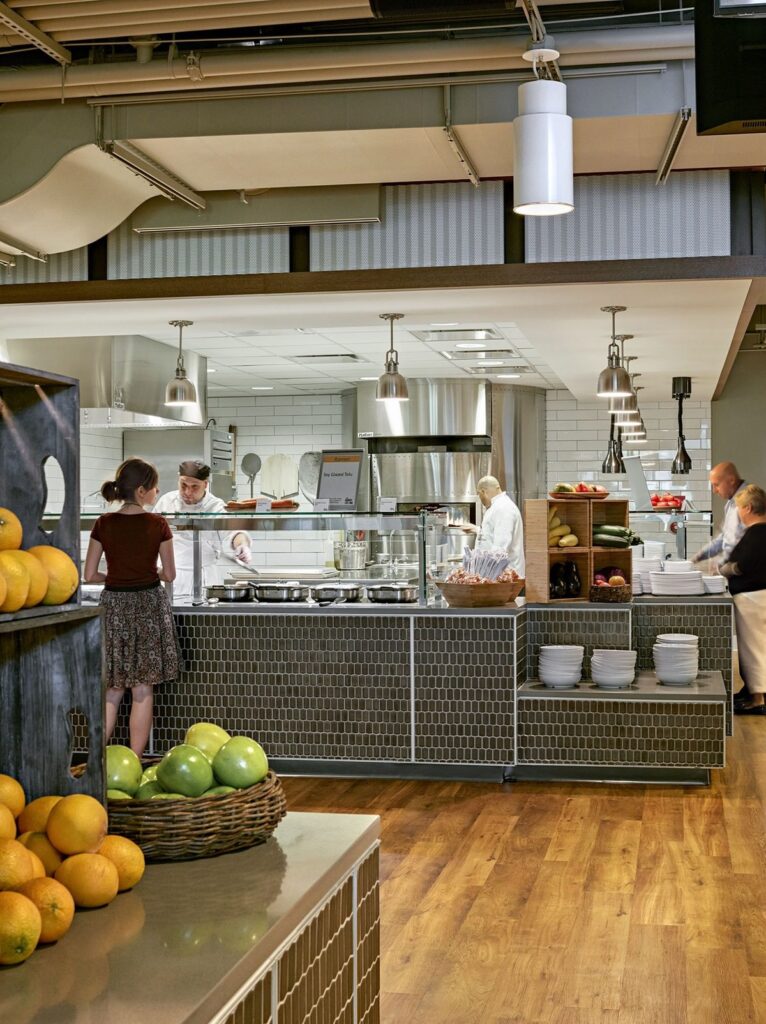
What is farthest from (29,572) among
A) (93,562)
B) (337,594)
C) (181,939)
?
(337,594)

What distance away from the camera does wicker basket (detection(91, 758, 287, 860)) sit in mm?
1954

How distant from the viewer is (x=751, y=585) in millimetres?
7875

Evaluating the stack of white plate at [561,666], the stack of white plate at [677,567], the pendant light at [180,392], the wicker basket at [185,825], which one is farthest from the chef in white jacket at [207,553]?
the wicker basket at [185,825]

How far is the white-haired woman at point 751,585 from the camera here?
779cm

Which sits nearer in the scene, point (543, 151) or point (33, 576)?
point (33, 576)

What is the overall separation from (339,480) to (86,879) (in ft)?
Result: 15.5

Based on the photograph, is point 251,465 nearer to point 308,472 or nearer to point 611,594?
point 308,472

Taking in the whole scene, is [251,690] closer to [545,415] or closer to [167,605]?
[167,605]

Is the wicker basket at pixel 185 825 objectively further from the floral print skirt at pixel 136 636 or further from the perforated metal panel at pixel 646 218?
the perforated metal panel at pixel 646 218

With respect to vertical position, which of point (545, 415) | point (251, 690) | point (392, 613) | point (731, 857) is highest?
point (545, 415)

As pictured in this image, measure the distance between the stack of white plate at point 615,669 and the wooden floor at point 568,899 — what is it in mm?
504

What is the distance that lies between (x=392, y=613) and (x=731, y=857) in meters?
1.99

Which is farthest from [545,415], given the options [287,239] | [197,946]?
[197,946]

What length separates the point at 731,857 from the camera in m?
4.68
